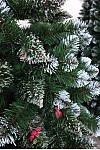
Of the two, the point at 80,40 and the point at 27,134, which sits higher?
the point at 80,40

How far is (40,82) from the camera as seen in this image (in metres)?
0.59

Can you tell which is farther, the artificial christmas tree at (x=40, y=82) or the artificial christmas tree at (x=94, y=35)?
the artificial christmas tree at (x=94, y=35)

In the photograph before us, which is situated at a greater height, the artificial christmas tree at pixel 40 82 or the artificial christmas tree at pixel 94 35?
the artificial christmas tree at pixel 94 35

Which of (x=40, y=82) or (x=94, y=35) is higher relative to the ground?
(x=94, y=35)

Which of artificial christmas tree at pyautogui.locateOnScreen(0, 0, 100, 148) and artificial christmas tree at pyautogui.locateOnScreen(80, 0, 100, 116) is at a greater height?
artificial christmas tree at pyautogui.locateOnScreen(80, 0, 100, 116)

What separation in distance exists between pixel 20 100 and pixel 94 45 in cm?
76

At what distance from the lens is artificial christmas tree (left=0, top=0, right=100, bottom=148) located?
566 millimetres

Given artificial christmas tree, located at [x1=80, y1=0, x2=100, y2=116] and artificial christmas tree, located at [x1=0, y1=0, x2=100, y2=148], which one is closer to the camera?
artificial christmas tree, located at [x1=0, y1=0, x2=100, y2=148]

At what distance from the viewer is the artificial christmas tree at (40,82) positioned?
0.57 m

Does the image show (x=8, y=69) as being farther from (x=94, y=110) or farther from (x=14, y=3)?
(x=94, y=110)

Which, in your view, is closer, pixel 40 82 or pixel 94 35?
pixel 40 82

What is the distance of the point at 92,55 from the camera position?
4.24 feet

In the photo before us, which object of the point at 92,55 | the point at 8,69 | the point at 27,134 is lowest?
the point at 27,134

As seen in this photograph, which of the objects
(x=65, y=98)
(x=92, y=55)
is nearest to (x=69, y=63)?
(x=65, y=98)
